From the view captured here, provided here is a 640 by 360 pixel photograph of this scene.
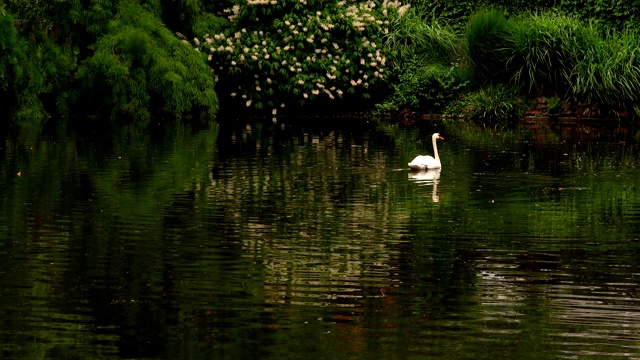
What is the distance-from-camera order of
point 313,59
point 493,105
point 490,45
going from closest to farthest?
point 493,105
point 490,45
point 313,59

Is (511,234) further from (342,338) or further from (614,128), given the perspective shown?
(614,128)

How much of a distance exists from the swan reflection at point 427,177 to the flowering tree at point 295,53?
11286 millimetres

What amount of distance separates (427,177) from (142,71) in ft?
37.1

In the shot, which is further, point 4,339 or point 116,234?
point 116,234

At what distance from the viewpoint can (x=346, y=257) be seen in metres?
11.6

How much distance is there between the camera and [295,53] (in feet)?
99.3

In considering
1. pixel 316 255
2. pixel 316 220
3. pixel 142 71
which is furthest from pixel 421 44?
pixel 316 255

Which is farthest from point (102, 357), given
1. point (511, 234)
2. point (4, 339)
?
point (511, 234)

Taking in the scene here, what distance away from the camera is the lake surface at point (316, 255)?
8.62 metres

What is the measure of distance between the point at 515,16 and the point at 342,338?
23480 mm

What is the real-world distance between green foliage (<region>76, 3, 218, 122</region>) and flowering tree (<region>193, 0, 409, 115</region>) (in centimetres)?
119

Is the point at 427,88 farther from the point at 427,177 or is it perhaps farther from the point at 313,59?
the point at 427,177

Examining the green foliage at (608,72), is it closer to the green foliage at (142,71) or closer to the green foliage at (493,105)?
the green foliage at (493,105)

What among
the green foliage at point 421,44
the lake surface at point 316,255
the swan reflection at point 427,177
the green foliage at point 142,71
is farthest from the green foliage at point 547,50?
the swan reflection at point 427,177
